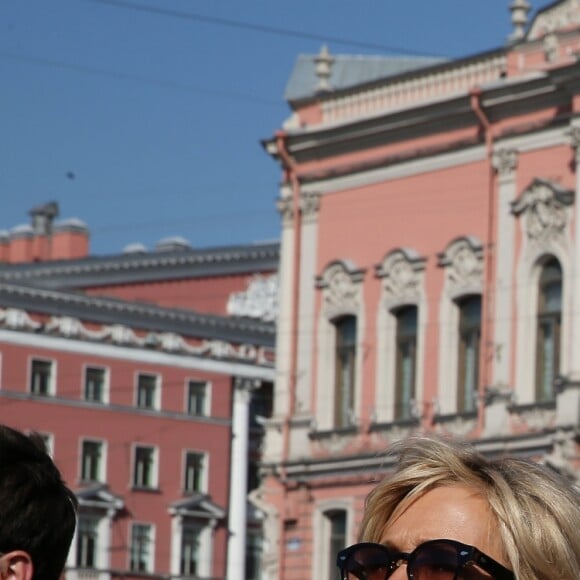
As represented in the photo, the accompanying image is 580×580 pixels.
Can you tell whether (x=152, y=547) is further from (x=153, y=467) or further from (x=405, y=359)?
(x=405, y=359)

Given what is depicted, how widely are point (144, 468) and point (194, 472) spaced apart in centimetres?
122

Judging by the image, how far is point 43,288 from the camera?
45.7 m

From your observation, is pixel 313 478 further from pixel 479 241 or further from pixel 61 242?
pixel 61 242

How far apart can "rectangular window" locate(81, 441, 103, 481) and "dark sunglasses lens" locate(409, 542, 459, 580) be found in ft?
139

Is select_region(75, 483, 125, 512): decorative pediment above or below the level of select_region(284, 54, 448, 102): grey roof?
below

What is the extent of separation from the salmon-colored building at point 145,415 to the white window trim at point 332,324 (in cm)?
1227

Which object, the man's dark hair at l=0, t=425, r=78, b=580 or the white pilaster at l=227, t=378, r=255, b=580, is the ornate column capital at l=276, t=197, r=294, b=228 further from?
the man's dark hair at l=0, t=425, r=78, b=580

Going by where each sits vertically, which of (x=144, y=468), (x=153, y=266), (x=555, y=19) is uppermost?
(x=153, y=266)

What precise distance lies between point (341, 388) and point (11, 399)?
46.3ft

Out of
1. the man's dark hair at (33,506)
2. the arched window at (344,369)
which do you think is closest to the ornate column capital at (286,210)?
the arched window at (344,369)

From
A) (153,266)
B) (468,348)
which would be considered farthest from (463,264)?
(153,266)

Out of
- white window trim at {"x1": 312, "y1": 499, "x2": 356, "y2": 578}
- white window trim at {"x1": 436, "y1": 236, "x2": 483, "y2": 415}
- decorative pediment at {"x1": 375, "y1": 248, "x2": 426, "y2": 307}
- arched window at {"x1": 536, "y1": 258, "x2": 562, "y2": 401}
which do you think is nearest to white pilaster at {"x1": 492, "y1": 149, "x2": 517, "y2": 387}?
arched window at {"x1": 536, "y1": 258, "x2": 562, "y2": 401}

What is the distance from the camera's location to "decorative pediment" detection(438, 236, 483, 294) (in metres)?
29.5

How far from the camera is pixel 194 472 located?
155 feet
